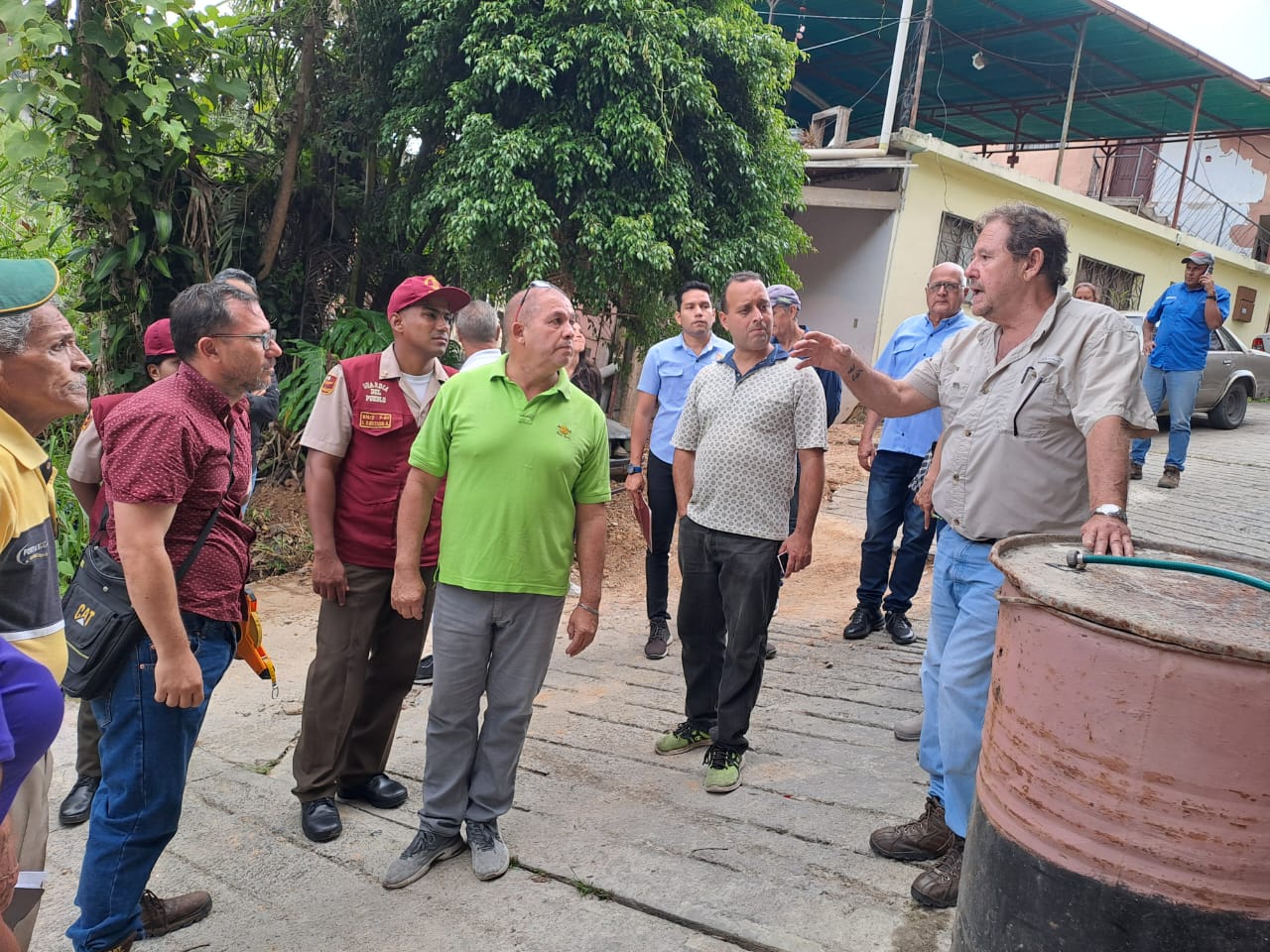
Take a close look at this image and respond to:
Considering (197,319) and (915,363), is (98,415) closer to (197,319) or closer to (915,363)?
(197,319)

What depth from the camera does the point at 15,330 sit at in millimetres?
1806

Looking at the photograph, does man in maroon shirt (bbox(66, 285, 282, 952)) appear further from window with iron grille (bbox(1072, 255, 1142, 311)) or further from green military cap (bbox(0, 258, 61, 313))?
window with iron grille (bbox(1072, 255, 1142, 311))

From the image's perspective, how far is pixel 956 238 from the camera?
13172 mm

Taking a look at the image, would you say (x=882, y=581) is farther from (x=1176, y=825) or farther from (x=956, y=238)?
(x=956, y=238)

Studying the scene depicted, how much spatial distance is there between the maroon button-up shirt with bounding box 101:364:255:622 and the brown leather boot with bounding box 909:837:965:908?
7.04 feet

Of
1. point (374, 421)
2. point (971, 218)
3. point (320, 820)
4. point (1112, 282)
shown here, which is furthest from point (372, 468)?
point (1112, 282)

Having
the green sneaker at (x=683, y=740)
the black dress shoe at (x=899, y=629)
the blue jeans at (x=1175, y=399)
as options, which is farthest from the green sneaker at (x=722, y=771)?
the blue jeans at (x=1175, y=399)

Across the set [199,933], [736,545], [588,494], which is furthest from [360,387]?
[199,933]

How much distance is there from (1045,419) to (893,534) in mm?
2628

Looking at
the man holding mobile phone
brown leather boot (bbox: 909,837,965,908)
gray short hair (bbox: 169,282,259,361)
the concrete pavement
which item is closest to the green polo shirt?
gray short hair (bbox: 169,282,259,361)

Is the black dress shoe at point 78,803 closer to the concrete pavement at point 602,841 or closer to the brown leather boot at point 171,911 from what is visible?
the concrete pavement at point 602,841

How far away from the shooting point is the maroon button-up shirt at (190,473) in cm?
225

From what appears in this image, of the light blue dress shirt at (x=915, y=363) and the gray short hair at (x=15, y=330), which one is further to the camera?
the light blue dress shirt at (x=915, y=363)

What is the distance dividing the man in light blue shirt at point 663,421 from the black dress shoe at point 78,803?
2861mm
